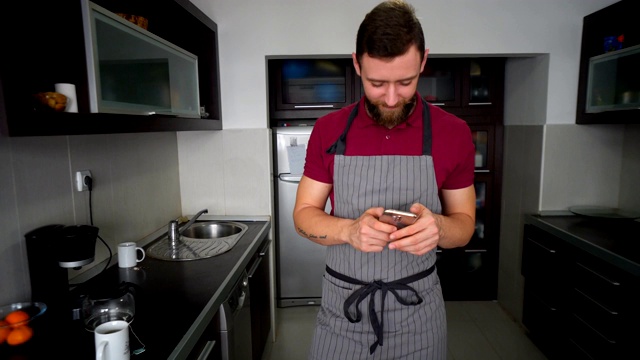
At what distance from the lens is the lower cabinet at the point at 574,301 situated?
6.41ft

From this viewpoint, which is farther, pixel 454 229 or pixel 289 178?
pixel 289 178

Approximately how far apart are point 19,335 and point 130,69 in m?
0.95

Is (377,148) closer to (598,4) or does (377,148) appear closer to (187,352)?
(187,352)

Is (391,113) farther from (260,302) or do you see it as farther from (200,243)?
(260,302)

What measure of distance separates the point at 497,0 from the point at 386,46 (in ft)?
6.55

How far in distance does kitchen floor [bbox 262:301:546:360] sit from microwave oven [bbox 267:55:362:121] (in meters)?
1.63

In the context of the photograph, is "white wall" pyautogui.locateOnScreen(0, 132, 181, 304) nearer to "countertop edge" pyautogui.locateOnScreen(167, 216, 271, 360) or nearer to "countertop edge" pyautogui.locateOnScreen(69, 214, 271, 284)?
"countertop edge" pyautogui.locateOnScreen(69, 214, 271, 284)

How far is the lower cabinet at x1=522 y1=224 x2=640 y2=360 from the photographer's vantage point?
6.41 feet

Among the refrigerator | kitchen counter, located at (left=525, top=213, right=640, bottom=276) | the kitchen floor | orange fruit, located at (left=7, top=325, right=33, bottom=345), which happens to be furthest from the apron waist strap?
the refrigerator

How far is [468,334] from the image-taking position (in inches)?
115

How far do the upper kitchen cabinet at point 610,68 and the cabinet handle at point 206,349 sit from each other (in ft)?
7.84

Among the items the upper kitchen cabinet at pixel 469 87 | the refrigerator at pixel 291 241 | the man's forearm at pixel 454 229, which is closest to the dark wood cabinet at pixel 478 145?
the upper kitchen cabinet at pixel 469 87

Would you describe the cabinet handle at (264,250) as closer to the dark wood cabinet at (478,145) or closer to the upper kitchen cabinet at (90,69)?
the upper kitchen cabinet at (90,69)

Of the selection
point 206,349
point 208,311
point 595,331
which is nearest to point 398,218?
point 208,311
